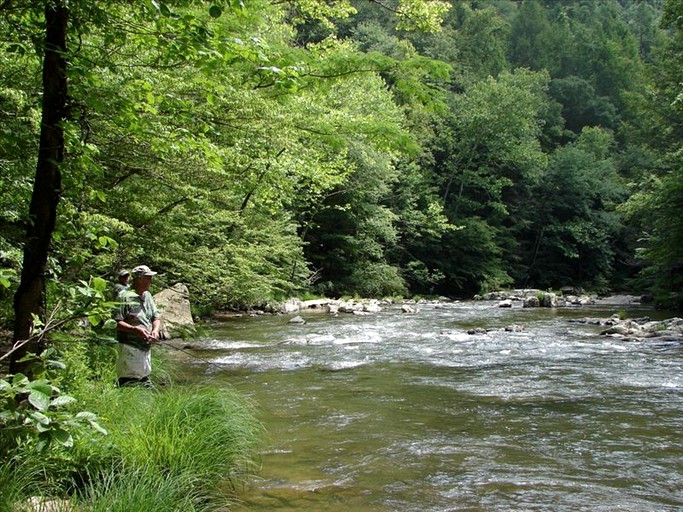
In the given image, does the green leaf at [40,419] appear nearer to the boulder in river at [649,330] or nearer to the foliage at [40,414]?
the foliage at [40,414]

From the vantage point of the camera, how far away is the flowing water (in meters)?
4.64

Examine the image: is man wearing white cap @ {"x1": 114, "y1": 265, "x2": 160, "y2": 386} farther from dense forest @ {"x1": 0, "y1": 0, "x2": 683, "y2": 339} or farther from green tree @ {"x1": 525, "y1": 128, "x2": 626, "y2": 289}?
green tree @ {"x1": 525, "y1": 128, "x2": 626, "y2": 289}

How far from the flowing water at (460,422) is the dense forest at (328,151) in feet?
7.33

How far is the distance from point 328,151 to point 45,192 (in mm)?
11030

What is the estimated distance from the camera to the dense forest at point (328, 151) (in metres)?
3.15

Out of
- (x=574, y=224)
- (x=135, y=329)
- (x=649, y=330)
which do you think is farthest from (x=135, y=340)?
(x=574, y=224)

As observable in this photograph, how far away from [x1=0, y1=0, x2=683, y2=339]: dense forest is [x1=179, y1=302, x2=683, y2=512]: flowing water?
7.33 feet

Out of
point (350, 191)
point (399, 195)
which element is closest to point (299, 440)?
point (350, 191)

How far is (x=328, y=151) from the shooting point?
13633 millimetres

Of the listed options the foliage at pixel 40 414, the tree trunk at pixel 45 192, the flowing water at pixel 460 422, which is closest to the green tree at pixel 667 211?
the flowing water at pixel 460 422

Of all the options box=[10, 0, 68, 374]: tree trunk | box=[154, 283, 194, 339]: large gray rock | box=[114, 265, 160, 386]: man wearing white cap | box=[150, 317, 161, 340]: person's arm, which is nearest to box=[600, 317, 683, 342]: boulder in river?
box=[154, 283, 194, 339]: large gray rock

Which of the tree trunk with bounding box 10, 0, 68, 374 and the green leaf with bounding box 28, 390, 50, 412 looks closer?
the green leaf with bounding box 28, 390, 50, 412

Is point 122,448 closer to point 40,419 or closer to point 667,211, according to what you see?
point 40,419

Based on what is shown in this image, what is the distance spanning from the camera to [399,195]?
110 ft
